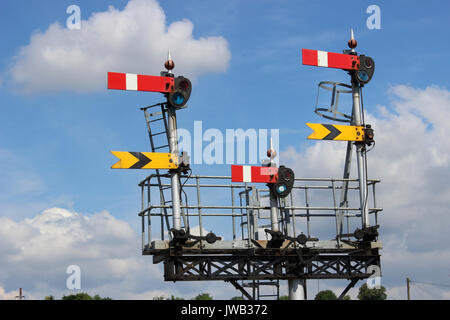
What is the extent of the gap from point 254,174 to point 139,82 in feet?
15.0

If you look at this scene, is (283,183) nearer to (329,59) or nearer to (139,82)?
(329,59)

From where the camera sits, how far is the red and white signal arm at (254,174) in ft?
69.8

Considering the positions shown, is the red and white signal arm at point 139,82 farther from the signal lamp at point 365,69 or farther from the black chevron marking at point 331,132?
the signal lamp at point 365,69

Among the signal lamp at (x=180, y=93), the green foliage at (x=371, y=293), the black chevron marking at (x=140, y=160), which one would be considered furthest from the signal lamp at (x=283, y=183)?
the green foliage at (x=371, y=293)

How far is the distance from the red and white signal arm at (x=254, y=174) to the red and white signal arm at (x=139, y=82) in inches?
128

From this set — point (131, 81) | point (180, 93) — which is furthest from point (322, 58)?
point (131, 81)

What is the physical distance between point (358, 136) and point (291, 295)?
578 cm

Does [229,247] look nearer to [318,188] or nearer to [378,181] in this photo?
[318,188]

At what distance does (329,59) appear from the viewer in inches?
907

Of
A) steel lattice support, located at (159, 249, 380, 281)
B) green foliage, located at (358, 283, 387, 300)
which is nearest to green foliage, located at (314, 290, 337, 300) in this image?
green foliage, located at (358, 283, 387, 300)

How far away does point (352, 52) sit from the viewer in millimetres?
23797

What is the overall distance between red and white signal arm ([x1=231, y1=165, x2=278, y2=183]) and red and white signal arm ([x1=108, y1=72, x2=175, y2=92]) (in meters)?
3.24

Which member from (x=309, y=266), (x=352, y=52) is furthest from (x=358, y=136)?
(x=309, y=266)

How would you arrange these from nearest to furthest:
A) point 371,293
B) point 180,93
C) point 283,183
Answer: point 180,93 → point 283,183 → point 371,293
